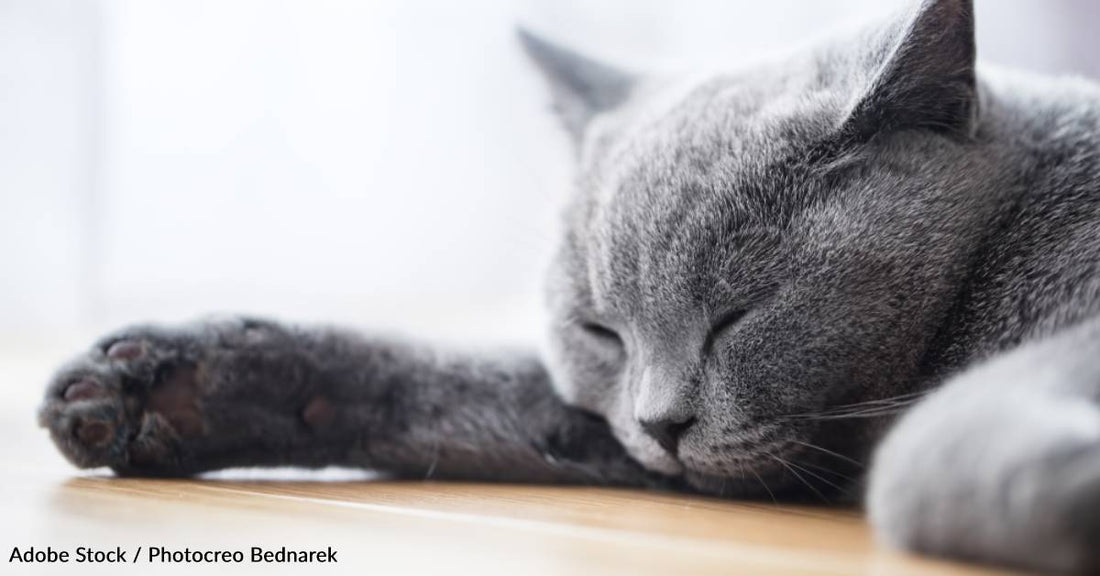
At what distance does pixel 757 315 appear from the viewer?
854 mm

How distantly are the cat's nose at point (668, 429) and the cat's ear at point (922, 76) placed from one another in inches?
11.3

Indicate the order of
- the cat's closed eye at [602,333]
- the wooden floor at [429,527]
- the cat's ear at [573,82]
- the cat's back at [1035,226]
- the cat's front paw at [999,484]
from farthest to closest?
the cat's ear at [573,82] < the cat's closed eye at [602,333] < the cat's back at [1035,226] < the wooden floor at [429,527] < the cat's front paw at [999,484]

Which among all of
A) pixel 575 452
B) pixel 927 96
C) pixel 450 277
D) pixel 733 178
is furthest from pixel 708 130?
pixel 450 277

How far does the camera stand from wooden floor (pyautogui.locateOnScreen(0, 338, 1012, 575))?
0.63 meters

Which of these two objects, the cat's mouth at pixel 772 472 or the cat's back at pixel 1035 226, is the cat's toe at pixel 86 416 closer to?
the cat's mouth at pixel 772 472

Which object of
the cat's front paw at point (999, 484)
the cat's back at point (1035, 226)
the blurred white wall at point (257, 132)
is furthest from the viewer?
the blurred white wall at point (257, 132)

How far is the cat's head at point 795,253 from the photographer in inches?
33.2

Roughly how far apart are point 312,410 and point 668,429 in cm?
34

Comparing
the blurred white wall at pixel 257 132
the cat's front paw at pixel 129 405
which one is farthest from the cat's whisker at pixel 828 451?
the blurred white wall at pixel 257 132

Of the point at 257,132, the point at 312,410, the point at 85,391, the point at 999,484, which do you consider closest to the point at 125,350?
the point at 85,391

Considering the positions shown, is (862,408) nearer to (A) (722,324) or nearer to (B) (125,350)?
(A) (722,324)

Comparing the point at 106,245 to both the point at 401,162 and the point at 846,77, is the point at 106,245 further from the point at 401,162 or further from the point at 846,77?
the point at 846,77

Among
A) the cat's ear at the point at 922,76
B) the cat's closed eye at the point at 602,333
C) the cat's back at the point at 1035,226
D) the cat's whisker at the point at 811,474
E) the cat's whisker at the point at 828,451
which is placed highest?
the cat's ear at the point at 922,76

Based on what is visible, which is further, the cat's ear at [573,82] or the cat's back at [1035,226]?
the cat's ear at [573,82]
